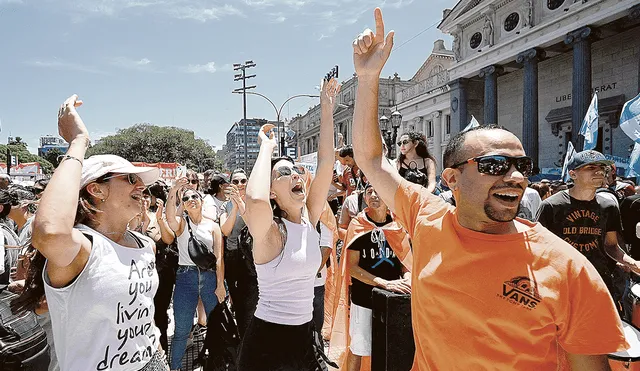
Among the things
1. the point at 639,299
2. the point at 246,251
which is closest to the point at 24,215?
the point at 246,251

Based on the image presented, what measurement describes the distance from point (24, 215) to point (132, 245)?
3.33 meters

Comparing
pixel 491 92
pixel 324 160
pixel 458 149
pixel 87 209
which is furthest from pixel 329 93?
pixel 491 92

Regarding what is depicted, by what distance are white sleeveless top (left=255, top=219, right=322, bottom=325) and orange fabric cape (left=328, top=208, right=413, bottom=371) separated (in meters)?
1.25

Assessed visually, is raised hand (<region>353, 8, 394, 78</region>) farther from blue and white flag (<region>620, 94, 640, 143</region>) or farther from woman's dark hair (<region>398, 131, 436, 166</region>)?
blue and white flag (<region>620, 94, 640, 143</region>)

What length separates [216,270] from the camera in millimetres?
4633

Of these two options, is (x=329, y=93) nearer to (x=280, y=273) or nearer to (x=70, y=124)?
Answer: (x=280, y=273)

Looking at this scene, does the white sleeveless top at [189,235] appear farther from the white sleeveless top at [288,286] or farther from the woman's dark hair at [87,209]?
the woman's dark hair at [87,209]

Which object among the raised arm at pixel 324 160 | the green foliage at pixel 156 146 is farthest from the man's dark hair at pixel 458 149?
the green foliage at pixel 156 146

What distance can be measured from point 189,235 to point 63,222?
309cm

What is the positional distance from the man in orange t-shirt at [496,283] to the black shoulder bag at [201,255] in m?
3.14

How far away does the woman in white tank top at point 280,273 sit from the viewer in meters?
2.40

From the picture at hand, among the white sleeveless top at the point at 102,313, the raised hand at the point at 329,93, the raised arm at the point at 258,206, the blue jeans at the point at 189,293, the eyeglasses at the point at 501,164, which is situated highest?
the raised hand at the point at 329,93

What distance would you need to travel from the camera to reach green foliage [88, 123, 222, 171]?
177 feet

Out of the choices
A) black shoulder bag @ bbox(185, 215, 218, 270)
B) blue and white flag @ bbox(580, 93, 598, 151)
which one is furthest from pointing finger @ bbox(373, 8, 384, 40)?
blue and white flag @ bbox(580, 93, 598, 151)
